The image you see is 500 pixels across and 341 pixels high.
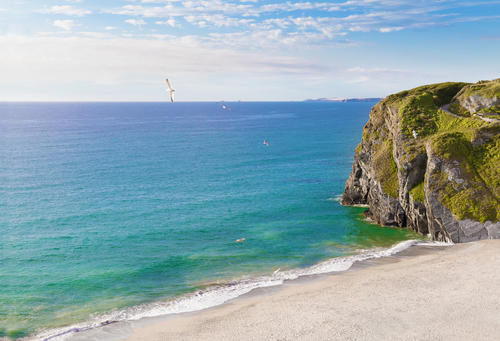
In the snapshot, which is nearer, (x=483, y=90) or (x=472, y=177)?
(x=472, y=177)

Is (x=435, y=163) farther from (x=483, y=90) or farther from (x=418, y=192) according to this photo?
(x=483, y=90)

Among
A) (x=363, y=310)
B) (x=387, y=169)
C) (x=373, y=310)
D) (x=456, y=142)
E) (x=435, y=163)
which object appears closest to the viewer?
(x=373, y=310)

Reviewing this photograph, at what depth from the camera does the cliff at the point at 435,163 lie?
41156 mm

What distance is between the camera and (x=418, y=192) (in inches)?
1809

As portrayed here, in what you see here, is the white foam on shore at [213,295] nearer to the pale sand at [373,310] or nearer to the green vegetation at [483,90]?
the pale sand at [373,310]

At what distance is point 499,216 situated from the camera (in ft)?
129

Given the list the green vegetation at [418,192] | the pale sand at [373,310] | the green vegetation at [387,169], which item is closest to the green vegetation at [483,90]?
the green vegetation at [387,169]

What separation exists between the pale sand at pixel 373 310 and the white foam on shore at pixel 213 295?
6.23 feet

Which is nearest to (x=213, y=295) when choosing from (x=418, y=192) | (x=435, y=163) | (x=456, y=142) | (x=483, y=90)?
(x=418, y=192)

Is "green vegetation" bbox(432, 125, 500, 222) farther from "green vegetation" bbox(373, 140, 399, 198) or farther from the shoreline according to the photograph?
"green vegetation" bbox(373, 140, 399, 198)

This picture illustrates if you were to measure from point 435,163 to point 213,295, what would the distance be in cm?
2937

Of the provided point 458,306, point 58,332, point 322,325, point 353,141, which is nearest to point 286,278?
point 322,325

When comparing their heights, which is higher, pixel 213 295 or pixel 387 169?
pixel 387 169

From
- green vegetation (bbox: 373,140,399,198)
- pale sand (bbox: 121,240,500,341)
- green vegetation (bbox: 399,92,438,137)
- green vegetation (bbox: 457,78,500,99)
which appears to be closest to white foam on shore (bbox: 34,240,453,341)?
pale sand (bbox: 121,240,500,341)
